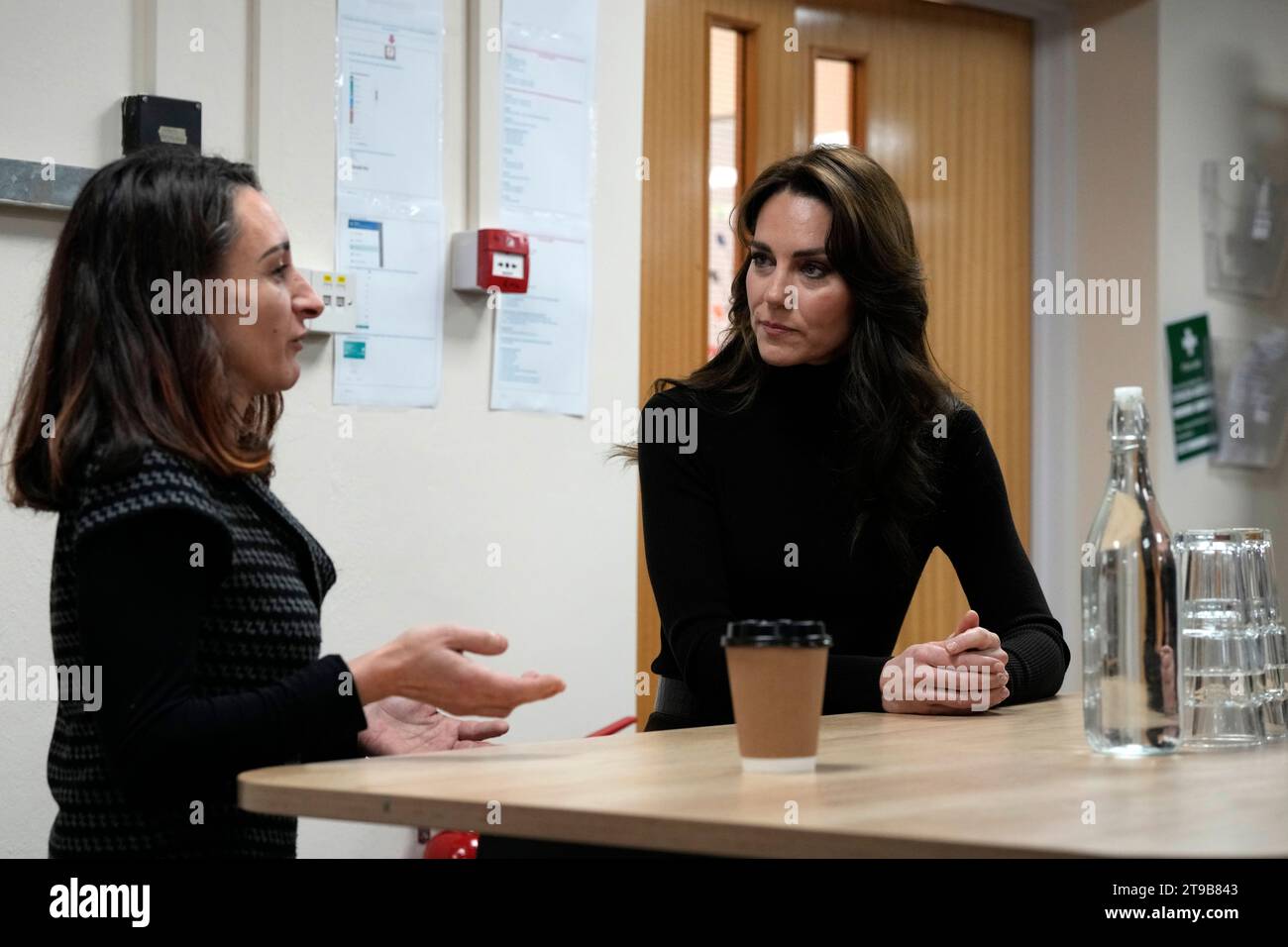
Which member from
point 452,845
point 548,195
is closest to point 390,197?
point 548,195

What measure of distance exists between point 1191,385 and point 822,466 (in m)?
2.48

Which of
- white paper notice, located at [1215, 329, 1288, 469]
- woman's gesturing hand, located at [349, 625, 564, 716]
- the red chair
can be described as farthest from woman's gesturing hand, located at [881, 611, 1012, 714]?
white paper notice, located at [1215, 329, 1288, 469]

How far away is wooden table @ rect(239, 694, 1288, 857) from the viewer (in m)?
0.98

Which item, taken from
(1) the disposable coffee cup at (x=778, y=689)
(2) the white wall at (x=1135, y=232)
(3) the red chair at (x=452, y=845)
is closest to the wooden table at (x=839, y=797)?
(1) the disposable coffee cup at (x=778, y=689)

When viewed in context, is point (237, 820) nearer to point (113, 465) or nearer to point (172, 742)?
point (172, 742)

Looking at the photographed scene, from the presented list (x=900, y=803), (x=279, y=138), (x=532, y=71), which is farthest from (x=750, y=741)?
(x=532, y=71)

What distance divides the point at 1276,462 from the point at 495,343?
261cm

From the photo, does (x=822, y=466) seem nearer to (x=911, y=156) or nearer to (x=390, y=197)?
(x=390, y=197)

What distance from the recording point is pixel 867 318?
7.54 ft

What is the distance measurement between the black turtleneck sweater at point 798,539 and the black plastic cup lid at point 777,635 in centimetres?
65

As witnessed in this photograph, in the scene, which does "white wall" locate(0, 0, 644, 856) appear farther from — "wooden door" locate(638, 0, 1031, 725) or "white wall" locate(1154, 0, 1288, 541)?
"white wall" locate(1154, 0, 1288, 541)

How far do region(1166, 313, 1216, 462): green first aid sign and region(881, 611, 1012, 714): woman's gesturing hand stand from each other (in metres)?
2.73

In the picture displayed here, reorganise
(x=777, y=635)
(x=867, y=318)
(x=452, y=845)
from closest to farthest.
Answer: (x=777, y=635) < (x=867, y=318) < (x=452, y=845)

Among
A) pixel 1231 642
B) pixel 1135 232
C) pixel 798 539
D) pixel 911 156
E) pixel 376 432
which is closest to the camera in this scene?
pixel 1231 642
